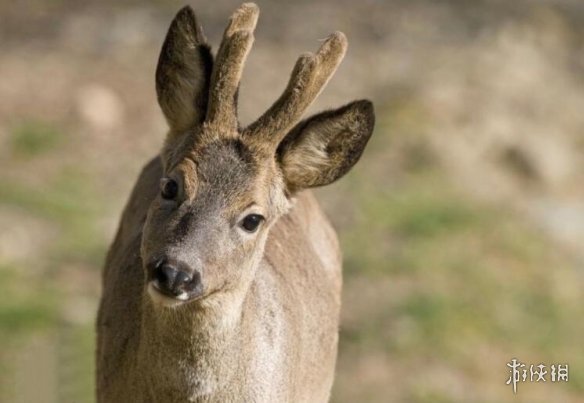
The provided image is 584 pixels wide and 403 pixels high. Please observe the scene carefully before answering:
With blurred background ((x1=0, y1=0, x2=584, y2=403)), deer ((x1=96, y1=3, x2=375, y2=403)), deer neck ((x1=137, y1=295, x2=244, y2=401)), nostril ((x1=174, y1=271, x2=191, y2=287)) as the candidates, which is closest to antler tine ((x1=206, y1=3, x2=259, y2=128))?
deer ((x1=96, y1=3, x2=375, y2=403))

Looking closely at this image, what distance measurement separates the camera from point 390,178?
14961 mm

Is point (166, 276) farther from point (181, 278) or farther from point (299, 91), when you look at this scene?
point (299, 91)

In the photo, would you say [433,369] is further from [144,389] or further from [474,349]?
[144,389]

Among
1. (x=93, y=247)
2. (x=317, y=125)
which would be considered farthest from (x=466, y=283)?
(x=317, y=125)

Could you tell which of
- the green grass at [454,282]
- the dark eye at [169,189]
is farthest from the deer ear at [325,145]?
the green grass at [454,282]

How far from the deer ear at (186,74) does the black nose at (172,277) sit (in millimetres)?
958

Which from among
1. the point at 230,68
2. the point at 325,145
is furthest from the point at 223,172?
the point at 325,145

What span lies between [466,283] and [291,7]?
5.15 metres

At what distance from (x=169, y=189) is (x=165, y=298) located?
54 centimetres

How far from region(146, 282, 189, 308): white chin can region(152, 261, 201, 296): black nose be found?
0.03 meters

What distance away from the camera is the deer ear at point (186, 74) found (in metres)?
6.64

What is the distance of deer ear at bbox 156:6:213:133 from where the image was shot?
6.64m

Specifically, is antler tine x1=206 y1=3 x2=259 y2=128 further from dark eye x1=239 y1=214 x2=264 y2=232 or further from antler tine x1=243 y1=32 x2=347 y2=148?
dark eye x1=239 y1=214 x2=264 y2=232

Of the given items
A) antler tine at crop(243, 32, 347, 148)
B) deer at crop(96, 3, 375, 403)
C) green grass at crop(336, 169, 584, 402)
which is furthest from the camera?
green grass at crop(336, 169, 584, 402)
